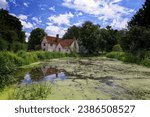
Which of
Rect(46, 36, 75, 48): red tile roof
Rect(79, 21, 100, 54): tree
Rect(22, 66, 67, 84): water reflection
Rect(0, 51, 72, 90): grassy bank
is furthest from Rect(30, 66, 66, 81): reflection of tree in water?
Rect(46, 36, 75, 48): red tile roof

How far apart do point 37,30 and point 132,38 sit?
41245 mm

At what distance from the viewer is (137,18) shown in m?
36.6

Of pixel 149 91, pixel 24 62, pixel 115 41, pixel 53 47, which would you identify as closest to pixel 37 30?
pixel 53 47

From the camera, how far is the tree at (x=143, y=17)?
114 ft

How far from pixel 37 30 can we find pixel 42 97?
63034mm

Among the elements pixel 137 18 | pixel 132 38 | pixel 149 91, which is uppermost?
pixel 137 18

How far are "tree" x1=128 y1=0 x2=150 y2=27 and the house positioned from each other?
25023mm

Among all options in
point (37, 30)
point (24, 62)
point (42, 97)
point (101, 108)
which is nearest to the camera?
point (101, 108)

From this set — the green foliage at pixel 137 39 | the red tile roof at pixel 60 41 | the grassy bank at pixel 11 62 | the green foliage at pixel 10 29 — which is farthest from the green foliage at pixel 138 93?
the red tile roof at pixel 60 41

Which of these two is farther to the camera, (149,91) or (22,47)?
(22,47)

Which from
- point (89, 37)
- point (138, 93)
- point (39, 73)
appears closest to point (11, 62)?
point (39, 73)

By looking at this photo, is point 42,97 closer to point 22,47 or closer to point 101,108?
point 101,108

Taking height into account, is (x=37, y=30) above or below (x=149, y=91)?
above

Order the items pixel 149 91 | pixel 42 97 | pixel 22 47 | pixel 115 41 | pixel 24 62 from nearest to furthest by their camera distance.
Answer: pixel 42 97 < pixel 149 91 < pixel 24 62 < pixel 22 47 < pixel 115 41
